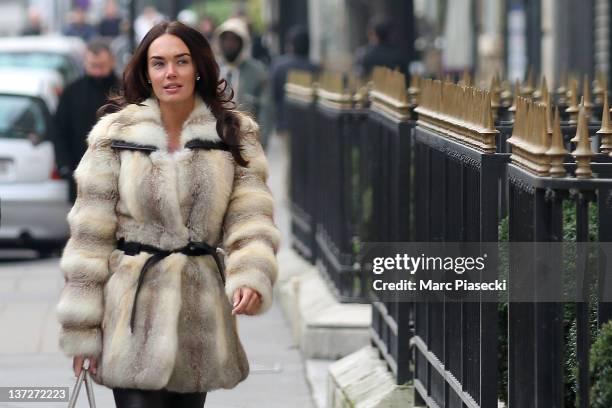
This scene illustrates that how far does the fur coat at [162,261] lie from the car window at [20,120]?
9.24m

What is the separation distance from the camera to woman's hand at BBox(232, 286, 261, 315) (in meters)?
5.09

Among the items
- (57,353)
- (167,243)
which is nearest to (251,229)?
(167,243)

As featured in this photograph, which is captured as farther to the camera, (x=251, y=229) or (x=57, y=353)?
(x=57, y=353)

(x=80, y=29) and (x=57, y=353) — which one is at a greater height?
(x=57, y=353)

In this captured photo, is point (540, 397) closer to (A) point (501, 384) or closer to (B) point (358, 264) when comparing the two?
(A) point (501, 384)

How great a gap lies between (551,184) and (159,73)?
1507 millimetres

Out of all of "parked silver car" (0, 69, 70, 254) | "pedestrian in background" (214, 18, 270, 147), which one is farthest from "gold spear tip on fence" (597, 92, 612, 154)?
"parked silver car" (0, 69, 70, 254)

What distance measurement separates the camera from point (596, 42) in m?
20.3

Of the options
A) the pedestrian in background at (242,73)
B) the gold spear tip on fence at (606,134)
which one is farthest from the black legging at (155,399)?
the pedestrian in background at (242,73)

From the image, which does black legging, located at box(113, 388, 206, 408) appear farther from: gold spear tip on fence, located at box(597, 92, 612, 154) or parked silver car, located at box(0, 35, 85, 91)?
parked silver car, located at box(0, 35, 85, 91)

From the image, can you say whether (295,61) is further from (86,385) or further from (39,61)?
(86,385)

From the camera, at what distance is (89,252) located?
204 inches

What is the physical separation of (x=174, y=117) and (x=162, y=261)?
441 mm

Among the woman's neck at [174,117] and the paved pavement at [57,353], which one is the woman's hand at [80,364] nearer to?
the woman's neck at [174,117]
